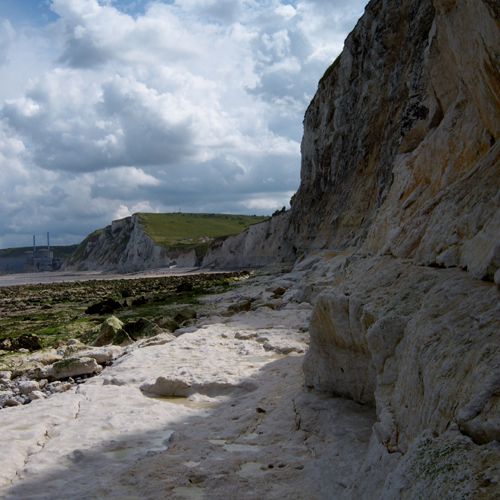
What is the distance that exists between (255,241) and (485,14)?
68.5 meters

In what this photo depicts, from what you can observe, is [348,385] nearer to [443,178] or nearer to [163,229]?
[443,178]

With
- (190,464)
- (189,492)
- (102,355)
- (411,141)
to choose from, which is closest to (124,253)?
(411,141)

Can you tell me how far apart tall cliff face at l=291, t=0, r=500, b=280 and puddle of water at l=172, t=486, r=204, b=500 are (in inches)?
126

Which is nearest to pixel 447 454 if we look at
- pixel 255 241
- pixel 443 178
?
pixel 443 178

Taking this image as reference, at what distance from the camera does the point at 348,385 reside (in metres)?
7.04

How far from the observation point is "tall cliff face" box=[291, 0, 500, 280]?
606cm

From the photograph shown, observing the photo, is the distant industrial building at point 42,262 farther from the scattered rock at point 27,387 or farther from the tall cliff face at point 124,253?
the scattered rock at point 27,387

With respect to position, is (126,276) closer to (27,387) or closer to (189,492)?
(27,387)

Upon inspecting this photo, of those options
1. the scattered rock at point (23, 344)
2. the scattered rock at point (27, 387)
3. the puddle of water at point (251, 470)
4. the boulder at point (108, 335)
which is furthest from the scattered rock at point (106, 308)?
the puddle of water at point (251, 470)

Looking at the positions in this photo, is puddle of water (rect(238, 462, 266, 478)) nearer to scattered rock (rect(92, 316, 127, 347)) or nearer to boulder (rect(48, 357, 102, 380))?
boulder (rect(48, 357, 102, 380))

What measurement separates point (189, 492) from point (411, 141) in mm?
16895

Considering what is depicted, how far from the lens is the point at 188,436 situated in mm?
6867

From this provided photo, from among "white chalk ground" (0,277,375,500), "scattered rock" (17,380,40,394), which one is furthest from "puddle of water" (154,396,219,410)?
"scattered rock" (17,380,40,394)

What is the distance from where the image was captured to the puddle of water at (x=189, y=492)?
505cm
